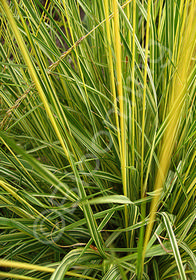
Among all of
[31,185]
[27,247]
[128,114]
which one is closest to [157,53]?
[128,114]

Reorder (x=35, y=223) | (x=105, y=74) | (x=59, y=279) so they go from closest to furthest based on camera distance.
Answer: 1. (x=59, y=279)
2. (x=35, y=223)
3. (x=105, y=74)

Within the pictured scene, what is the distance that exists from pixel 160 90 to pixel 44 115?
Answer: 11.5 inches

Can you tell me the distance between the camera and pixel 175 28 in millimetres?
520

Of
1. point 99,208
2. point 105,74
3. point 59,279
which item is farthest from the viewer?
point 105,74

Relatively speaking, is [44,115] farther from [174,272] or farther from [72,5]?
[174,272]

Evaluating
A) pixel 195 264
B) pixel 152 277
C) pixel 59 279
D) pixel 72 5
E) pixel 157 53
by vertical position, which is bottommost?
pixel 152 277

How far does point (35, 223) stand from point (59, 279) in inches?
6.2

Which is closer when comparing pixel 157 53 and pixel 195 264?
pixel 195 264

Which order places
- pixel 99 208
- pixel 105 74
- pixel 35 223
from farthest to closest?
pixel 105 74 < pixel 99 208 < pixel 35 223

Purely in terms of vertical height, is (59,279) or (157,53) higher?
(157,53)

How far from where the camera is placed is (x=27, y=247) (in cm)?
48

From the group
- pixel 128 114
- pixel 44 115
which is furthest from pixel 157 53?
pixel 44 115

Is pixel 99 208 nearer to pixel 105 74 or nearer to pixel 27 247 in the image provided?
pixel 27 247

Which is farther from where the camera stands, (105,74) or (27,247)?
(105,74)
